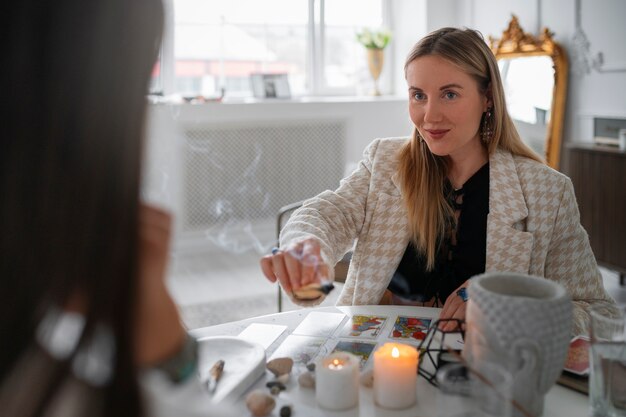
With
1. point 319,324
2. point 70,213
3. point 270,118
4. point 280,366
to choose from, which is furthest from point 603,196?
point 70,213

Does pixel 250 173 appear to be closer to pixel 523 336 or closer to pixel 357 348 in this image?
pixel 357 348

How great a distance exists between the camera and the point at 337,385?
97 centimetres

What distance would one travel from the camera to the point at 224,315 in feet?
11.5

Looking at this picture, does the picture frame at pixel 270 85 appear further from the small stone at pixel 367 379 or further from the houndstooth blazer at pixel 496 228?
the small stone at pixel 367 379

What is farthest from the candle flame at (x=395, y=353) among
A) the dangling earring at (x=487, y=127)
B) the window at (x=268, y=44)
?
the window at (x=268, y=44)

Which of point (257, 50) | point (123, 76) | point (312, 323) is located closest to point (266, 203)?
point (257, 50)

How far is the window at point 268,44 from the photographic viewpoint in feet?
16.4

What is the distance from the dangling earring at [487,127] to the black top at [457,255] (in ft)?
0.25

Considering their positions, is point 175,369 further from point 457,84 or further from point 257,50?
point 257,50

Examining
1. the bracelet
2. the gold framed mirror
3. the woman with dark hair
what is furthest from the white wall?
the woman with dark hair

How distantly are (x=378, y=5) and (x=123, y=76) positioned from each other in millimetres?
5338

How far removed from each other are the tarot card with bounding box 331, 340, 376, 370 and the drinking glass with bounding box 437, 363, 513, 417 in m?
0.39

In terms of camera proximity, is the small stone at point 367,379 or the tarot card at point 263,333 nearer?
the small stone at point 367,379

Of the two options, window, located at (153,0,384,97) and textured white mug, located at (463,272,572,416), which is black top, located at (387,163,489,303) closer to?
textured white mug, located at (463,272,572,416)
